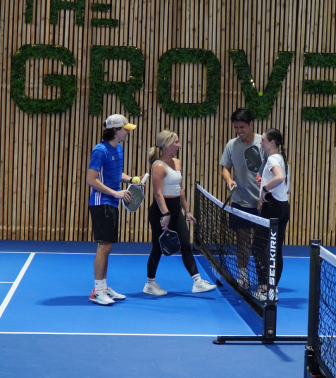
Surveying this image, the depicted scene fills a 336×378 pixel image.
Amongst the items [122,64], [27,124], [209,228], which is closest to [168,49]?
[122,64]

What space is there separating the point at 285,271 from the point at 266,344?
3.33 metres

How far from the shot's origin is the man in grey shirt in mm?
6730

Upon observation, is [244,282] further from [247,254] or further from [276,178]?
[276,178]

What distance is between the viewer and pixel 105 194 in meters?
6.18

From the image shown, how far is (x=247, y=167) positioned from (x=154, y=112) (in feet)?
12.2

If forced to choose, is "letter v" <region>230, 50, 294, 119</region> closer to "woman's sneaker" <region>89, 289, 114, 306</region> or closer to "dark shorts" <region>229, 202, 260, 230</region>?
"dark shorts" <region>229, 202, 260, 230</region>

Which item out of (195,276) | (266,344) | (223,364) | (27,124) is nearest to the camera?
(223,364)

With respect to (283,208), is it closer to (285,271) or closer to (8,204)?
(285,271)

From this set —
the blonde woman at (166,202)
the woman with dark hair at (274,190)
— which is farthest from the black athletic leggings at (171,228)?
the woman with dark hair at (274,190)

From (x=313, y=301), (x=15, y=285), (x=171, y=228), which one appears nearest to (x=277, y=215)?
(x=171, y=228)

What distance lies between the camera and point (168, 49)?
10.3 meters

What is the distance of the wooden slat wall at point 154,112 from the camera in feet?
33.4

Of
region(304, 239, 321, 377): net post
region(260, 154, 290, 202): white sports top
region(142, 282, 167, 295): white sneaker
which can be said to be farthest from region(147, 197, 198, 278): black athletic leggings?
region(304, 239, 321, 377): net post

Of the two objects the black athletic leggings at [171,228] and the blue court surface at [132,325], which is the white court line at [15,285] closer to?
the blue court surface at [132,325]
